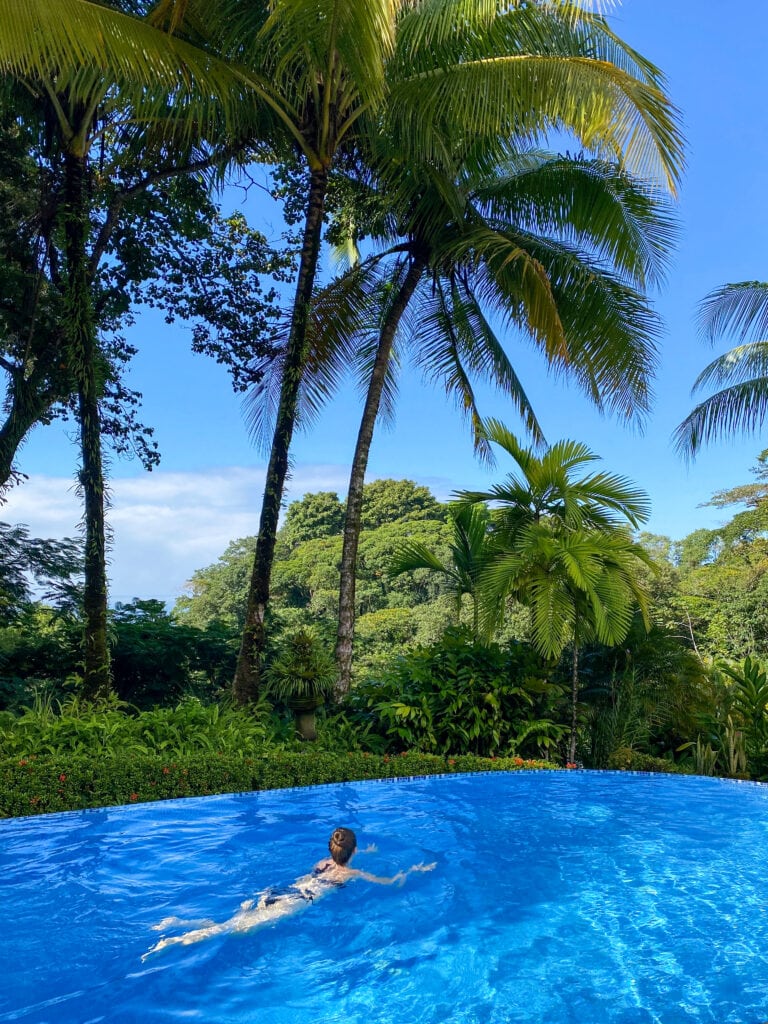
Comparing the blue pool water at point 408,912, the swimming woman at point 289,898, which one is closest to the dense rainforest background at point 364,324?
the blue pool water at point 408,912

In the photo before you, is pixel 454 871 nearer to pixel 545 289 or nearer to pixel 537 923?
pixel 537 923

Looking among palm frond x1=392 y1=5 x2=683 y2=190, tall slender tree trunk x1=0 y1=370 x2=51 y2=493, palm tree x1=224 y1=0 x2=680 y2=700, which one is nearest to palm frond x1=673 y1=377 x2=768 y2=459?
palm frond x1=392 y1=5 x2=683 y2=190

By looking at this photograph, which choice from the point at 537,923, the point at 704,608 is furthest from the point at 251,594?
the point at 704,608

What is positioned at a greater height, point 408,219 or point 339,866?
point 408,219

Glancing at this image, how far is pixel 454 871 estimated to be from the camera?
253 inches

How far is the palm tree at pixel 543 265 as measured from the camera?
1074 cm

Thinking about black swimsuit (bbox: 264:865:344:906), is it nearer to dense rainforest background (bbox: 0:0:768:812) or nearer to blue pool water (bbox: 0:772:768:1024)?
blue pool water (bbox: 0:772:768:1024)

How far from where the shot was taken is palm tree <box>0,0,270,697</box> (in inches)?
299

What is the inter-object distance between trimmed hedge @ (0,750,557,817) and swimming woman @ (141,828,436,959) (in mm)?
2411

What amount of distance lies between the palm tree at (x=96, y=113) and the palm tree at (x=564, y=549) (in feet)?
15.7

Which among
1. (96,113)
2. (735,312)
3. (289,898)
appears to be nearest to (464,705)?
(289,898)

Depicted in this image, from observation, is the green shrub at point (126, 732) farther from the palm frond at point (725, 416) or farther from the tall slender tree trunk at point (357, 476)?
the palm frond at point (725, 416)

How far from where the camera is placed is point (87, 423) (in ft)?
31.2

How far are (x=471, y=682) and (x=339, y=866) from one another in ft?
16.0
